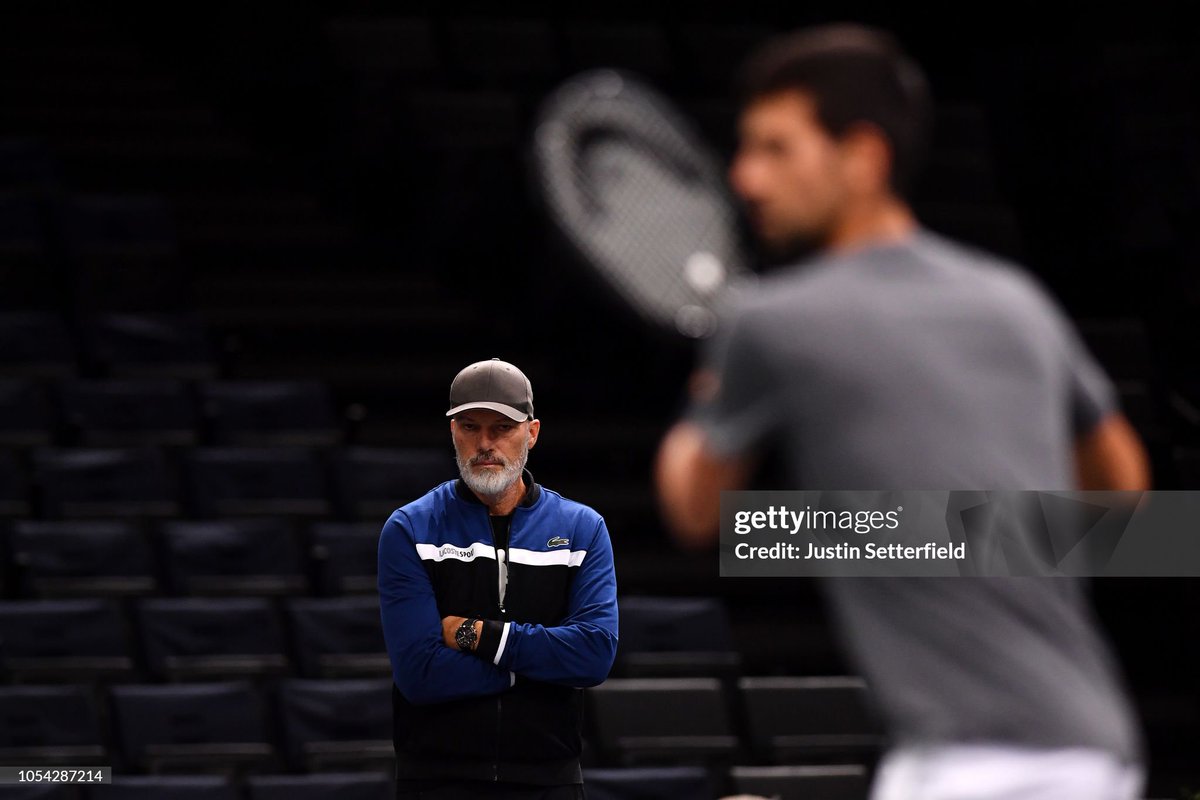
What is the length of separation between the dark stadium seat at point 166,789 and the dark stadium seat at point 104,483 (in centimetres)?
168

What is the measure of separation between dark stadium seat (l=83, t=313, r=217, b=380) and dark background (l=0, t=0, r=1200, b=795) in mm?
156

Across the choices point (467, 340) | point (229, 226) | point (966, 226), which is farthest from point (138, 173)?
point (966, 226)

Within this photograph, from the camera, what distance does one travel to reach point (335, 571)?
6.40 meters

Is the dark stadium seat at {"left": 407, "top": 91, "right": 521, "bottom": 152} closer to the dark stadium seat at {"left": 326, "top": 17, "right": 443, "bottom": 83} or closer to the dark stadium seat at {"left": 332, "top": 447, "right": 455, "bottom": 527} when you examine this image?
the dark stadium seat at {"left": 326, "top": 17, "right": 443, "bottom": 83}

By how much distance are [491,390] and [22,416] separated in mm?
4325

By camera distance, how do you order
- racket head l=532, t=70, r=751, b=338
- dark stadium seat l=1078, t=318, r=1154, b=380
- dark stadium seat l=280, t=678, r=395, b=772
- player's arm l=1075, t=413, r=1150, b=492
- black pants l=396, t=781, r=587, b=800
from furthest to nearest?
1. dark stadium seat l=1078, t=318, r=1154, b=380
2. dark stadium seat l=280, t=678, r=395, b=772
3. black pants l=396, t=781, r=587, b=800
4. racket head l=532, t=70, r=751, b=338
5. player's arm l=1075, t=413, r=1150, b=492

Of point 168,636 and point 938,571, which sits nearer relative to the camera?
point 938,571

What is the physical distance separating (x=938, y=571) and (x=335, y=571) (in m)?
5.04

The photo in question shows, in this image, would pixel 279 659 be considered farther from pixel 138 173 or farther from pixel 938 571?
pixel 938 571

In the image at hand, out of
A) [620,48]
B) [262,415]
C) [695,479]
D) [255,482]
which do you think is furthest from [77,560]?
[695,479]

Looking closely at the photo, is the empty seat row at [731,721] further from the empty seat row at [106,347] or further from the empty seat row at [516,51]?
the empty seat row at [516,51]

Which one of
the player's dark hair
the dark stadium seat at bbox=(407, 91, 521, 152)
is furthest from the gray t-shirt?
the dark stadium seat at bbox=(407, 91, 521, 152)

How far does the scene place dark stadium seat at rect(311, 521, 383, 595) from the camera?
20.9 feet

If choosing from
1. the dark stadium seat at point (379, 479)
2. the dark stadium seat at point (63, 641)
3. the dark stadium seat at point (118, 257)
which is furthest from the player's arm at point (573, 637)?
the dark stadium seat at point (118, 257)
